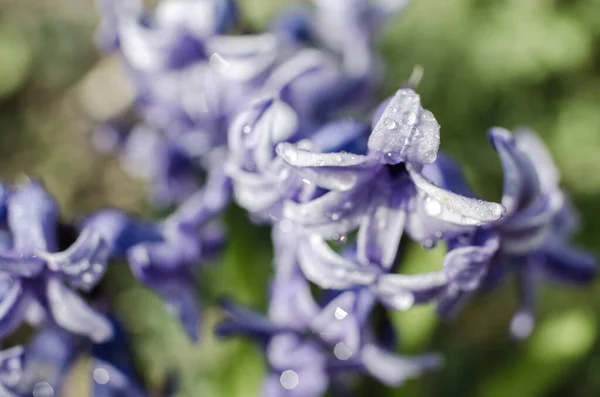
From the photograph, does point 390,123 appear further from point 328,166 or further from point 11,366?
point 11,366

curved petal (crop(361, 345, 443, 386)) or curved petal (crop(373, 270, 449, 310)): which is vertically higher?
curved petal (crop(373, 270, 449, 310))

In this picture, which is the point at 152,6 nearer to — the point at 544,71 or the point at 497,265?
the point at 544,71

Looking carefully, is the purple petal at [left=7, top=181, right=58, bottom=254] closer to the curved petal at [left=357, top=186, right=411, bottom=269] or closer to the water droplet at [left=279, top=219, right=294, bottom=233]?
the water droplet at [left=279, top=219, right=294, bottom=233]

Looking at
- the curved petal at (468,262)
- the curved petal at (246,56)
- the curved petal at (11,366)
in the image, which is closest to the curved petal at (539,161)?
the curved petal at (468,262)

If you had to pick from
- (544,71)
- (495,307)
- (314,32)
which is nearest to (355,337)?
(314,32)

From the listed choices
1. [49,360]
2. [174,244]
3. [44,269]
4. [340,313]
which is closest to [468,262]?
[340,313]

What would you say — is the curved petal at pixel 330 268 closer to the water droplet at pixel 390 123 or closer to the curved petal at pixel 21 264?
the water droplet at pixel 390 123

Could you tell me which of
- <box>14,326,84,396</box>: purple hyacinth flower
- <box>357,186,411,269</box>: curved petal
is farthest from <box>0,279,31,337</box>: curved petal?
<box>357,186,411,269</box>: curved petal

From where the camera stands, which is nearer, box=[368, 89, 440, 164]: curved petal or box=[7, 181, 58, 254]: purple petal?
box=[368, 89, 440, 164]: curved petal
